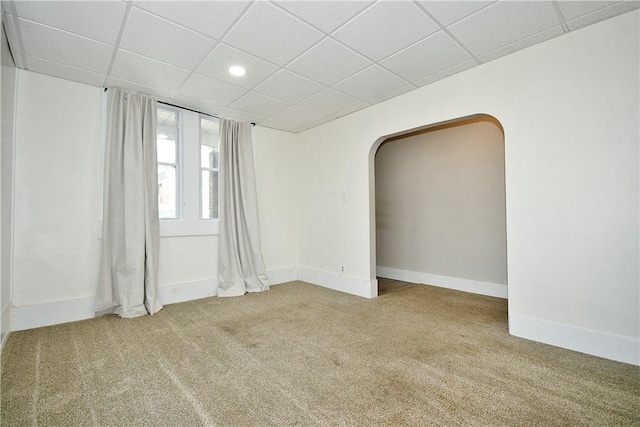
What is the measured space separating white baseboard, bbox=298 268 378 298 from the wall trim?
5.27ft

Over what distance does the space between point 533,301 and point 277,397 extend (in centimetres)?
229

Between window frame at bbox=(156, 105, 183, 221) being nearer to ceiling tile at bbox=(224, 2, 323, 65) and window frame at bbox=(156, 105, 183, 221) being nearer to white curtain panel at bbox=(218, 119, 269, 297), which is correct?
white curtain panel at bbox=(218, 119, 269, 297)

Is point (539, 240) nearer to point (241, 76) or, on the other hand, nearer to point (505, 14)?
point (505, 14)

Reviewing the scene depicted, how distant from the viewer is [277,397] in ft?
5.70

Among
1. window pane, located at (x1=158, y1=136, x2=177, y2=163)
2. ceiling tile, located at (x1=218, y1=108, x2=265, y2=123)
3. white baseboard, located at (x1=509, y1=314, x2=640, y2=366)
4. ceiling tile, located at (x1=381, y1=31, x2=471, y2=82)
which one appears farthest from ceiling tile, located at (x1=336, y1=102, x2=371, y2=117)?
white baseboard, located at (x1=509, y1=314, x2=640, y2=366)

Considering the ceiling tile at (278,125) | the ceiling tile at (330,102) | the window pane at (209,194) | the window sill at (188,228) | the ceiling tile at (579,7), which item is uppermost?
the ceiling tile at (278,125)

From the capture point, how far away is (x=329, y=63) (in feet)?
9.16

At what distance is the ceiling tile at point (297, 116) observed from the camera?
13.2 feet

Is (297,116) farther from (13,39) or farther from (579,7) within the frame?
(579,7)

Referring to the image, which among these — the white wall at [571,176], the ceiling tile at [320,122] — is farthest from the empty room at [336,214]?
the ceiling tile at [320,122]

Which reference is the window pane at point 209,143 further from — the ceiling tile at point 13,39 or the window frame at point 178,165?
the ceiling tile at point 13,39

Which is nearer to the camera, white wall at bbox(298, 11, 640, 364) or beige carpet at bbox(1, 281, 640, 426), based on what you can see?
beige carpet at bbox(1, 281, 640, 426)

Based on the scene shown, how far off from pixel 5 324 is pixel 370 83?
413cm

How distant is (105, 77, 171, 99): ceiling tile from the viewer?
10.2 feet
